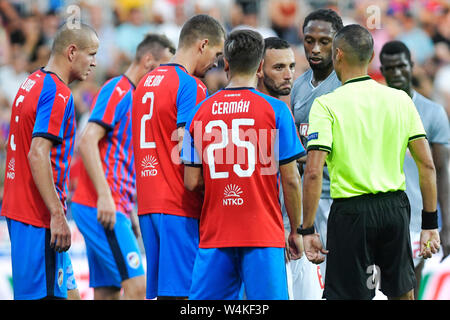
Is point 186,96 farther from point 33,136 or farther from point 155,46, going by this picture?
point 155,46

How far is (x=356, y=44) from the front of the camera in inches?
200

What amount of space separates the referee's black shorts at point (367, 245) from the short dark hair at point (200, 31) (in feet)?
5.65

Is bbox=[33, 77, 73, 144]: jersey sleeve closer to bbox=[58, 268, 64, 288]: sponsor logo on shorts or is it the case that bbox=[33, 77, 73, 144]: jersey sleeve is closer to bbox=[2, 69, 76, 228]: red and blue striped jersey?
bbox=[2, 69, 76, 228]: red and blue striped jersey

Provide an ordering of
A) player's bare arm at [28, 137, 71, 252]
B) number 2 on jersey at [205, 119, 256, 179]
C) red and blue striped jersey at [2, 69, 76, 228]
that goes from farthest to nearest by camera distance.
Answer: red and blue striped jersey at [2, 69, 76, 228], player's bare arm at [28, 137, 71, 252], number 2 on jersey at [205, 119, 256, 179]

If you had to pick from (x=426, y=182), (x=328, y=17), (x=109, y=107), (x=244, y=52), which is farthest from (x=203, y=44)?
(x=426, y=182)

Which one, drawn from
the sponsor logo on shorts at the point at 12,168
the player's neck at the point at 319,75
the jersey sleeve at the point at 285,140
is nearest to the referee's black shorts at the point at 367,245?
the jersey sleeve at the point at 285,140

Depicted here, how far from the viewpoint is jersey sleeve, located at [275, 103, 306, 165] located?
4.85 meters

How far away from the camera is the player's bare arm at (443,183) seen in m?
6.64

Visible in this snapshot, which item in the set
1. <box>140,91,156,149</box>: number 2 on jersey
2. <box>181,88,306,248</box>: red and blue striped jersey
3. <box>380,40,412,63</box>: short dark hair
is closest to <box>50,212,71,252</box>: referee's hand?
<box>140,91,156,149</box>: number 2 on jersey

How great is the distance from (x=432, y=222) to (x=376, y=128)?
80 centimetres

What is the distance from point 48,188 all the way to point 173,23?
8.14 m

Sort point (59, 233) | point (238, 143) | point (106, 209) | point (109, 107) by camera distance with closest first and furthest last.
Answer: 1. point (238, 143)
2. point (59, 233)
3. point (106, 209)
4. point (109, 107)

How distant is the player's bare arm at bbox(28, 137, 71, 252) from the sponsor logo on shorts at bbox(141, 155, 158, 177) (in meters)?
0.80

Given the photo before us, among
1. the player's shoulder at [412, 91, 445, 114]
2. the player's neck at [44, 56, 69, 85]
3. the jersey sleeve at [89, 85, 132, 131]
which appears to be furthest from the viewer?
the player's shoulder at [412, 91, 445, 114]
